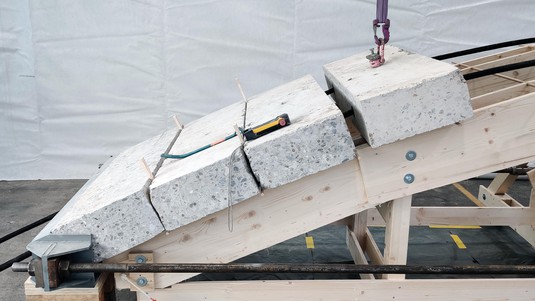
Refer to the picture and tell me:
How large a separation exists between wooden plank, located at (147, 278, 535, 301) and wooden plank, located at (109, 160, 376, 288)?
0.16m

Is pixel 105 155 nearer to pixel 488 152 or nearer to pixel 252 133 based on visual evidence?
pixel 252 133

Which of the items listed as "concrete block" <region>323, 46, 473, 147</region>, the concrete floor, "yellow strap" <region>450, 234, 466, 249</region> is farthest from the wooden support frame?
the concrete floor

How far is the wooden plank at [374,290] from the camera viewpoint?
2.09 meters

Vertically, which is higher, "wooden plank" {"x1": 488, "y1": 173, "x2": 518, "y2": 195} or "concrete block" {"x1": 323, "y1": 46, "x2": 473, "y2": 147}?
"concrete block" {"x1": 323, "y1": 46, "x2": 473, "y2": 147}

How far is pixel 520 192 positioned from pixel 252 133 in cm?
393

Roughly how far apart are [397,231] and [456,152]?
1.40ft

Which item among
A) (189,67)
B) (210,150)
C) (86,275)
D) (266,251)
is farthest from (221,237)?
(189,67)

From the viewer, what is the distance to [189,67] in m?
5.28

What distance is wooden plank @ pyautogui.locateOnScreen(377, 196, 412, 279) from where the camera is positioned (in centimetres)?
207

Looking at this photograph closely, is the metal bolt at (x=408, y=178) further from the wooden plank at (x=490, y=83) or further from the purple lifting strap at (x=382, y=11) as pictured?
the wooden plank at (x=490, y=83)

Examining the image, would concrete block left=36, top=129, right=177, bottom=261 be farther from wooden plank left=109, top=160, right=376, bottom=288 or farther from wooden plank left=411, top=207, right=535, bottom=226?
wooden plank left=411, top=207, right=535, bottom=226

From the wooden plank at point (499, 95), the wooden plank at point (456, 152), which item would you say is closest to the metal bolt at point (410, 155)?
the wooden plank at point (456, 152)

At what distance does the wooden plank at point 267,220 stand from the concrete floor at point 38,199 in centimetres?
224

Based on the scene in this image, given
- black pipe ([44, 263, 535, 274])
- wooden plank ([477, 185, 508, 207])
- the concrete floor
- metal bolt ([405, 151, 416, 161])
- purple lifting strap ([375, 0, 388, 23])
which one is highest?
purple lifting strap ([375, 0, 388, 23])
